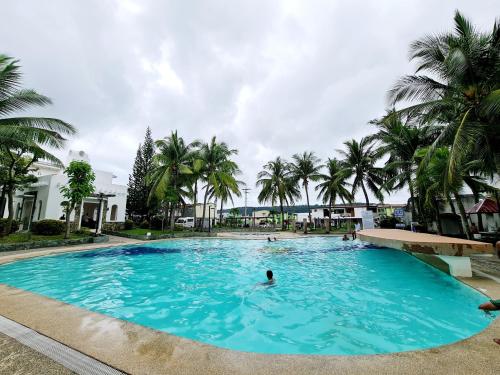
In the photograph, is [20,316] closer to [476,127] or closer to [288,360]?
[288,360]

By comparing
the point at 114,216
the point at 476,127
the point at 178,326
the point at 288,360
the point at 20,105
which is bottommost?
the point at 178,326

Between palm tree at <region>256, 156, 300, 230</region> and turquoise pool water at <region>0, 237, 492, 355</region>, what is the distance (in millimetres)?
24074

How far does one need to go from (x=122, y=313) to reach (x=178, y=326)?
138 centimetres

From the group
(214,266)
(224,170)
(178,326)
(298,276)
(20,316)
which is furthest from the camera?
(224,170)

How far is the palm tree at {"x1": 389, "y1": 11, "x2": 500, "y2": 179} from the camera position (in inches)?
309

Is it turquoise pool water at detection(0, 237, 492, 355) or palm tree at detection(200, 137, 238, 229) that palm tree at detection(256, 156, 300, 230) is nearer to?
palm tree at detection(200, 137, 238, 229)

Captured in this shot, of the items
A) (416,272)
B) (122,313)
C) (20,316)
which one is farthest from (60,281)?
(416,272)

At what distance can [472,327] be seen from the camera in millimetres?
4301

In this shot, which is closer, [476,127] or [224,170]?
[476,127]

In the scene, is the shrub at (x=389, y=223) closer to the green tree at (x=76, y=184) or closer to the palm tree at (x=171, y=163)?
the palm tree at (x=171, y=163)

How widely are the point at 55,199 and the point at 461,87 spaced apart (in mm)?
26720

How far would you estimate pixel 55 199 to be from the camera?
66.4 ft

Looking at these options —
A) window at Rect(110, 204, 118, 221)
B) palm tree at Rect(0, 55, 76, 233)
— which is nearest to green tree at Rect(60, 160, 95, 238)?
palm tree at Rect(0, 55, 76, 233)

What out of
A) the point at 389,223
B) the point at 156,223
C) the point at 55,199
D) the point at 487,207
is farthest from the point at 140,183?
the point at 487,207
